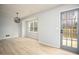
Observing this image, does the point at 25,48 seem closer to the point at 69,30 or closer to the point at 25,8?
the point at 25,8

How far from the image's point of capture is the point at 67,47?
8.62ft

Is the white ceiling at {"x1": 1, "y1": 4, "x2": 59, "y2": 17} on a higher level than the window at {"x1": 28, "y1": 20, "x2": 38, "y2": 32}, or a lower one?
higher

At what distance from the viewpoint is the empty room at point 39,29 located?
102 inches

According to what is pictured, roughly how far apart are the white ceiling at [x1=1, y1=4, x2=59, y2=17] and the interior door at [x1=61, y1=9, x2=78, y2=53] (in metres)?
0.37

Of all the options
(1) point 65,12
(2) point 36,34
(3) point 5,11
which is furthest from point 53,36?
(3) point 5,11

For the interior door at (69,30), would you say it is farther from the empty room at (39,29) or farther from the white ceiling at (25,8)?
the white ceiling at (25,8)

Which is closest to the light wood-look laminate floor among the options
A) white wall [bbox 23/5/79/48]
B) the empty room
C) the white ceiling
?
the empty room

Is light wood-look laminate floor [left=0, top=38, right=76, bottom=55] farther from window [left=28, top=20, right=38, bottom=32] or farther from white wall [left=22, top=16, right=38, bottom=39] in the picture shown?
window [left=28, top=20, right=38, bottom=32]

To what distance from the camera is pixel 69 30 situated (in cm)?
263

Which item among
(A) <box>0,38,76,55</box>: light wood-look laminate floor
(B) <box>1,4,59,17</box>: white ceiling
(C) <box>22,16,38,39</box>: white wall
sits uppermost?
(B) <box>1,4,59,17</box>: white ceiling

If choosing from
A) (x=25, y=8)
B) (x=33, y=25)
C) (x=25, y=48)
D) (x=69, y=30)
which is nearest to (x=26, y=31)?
(x=33, y=25)

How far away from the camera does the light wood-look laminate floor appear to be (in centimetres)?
259

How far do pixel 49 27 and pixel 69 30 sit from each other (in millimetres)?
434

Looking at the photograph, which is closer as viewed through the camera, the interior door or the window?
the interior door
